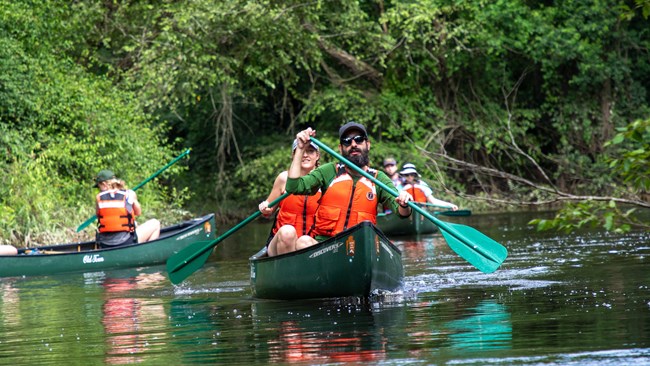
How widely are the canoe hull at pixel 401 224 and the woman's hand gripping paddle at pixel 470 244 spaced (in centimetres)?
810

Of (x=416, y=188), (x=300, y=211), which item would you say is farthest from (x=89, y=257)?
(x=416, y=188)

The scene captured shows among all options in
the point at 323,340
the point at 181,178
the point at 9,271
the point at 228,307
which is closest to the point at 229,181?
the point at 181,178

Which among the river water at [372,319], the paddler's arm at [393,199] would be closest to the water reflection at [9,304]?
the river water at [372,319]

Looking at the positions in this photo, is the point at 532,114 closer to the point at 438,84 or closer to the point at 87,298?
the point at 438,84

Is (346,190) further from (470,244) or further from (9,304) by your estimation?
(9,304)

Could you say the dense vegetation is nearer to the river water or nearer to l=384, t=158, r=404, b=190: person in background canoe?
l=384, t=158, r=404, b=190: person in background canoe

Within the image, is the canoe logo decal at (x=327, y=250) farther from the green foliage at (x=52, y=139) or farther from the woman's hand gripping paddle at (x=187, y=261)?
the green foliage at (x=52, y=139)

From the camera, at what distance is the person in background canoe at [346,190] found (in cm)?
796

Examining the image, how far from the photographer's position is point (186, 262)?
9719 mm

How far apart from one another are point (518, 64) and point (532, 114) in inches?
51.8

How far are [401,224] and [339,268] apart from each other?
905cm

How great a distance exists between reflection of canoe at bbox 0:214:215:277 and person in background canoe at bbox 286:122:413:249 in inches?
205

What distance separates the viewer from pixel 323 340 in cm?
609

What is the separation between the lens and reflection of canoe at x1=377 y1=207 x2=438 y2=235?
16516mm
